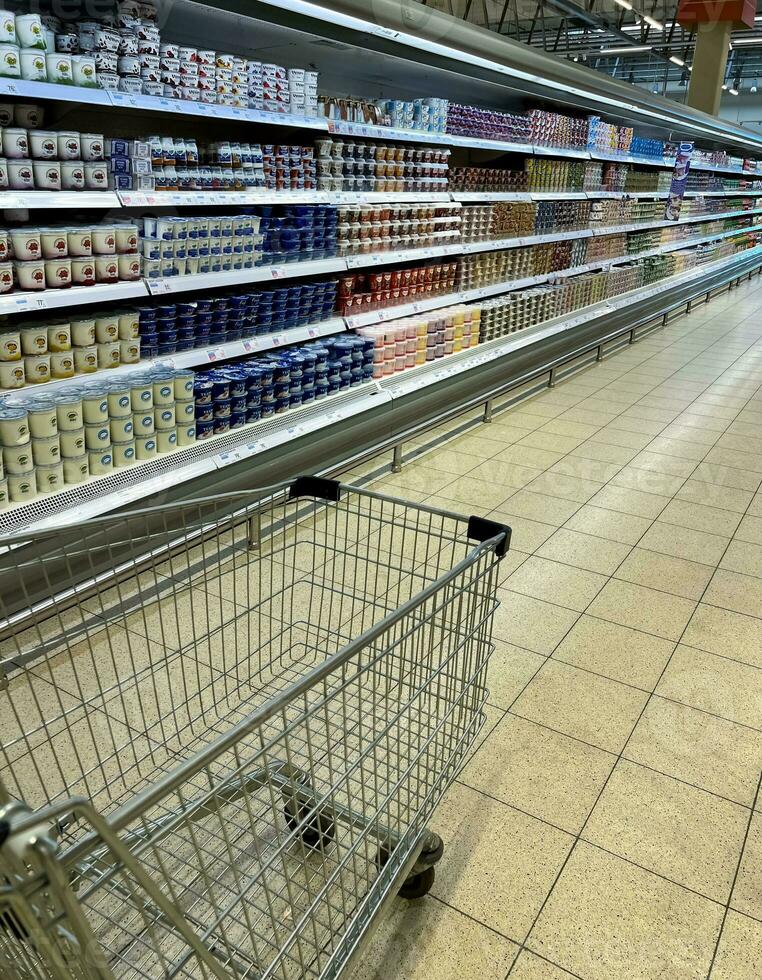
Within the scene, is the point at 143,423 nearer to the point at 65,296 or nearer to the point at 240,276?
the point at 65,296

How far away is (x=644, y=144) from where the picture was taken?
8.00 m

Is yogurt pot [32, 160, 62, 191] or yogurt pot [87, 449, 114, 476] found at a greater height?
yogurt pot [32, 160, 62, 191]

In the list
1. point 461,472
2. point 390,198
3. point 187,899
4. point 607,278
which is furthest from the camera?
point 607,278

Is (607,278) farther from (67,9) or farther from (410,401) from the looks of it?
(67,9)

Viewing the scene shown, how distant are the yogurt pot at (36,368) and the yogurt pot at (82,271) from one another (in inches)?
11.5

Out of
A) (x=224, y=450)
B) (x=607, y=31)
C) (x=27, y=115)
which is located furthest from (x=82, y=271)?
(x=607, y=31)

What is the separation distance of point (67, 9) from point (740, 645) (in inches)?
132

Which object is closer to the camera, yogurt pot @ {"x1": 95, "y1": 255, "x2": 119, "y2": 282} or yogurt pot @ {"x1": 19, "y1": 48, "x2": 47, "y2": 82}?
yogurt pot @ {"x1": 19, "y1": 48, "x2": 47, "y2": 82}

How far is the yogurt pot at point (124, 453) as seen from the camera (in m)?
2.81

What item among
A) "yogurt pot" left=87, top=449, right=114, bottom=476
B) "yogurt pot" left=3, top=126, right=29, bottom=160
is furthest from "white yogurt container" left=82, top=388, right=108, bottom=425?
"yogurt pot" left=3, top=126, right=29, bottom=160

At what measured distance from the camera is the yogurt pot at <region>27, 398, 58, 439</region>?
247 centimetres

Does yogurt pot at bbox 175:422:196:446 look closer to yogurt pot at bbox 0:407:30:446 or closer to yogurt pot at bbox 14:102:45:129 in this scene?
yogurt pot at bbox 0:407:30:446

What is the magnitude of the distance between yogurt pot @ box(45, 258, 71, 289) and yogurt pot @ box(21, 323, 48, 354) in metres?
0.15

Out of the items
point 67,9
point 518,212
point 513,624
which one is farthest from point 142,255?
point 518,212
